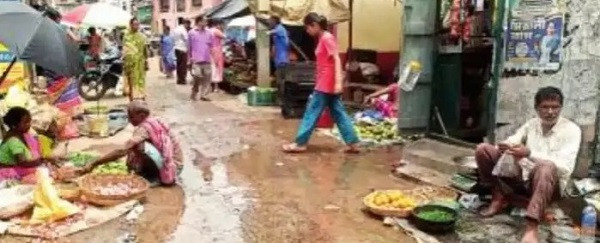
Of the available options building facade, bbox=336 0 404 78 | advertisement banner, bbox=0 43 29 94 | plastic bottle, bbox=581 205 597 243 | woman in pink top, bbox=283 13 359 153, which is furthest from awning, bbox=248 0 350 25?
plastic bottle, bbox=581 205 597 243

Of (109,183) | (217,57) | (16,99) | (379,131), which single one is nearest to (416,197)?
(109,183)

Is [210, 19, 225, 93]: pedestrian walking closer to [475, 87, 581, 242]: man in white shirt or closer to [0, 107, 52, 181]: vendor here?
[0, 107, 52, 181]: vendor

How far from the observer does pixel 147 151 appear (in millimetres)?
6262

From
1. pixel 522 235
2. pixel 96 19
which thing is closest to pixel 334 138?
pixel 522 235

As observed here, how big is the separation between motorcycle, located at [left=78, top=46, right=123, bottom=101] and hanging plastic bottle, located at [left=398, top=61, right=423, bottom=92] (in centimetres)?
889

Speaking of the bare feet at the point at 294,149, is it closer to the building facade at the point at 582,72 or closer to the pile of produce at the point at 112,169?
the pile of produce at the point at 112,169

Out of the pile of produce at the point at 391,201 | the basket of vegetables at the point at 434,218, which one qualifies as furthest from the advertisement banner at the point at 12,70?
the basket of vegetables at the point at 434,218

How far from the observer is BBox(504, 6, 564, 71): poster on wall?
553cm

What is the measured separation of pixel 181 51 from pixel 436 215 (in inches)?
527

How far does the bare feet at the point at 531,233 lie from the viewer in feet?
15.5

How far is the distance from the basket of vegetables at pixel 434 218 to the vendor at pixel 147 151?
2.58 m

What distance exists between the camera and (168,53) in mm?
20109

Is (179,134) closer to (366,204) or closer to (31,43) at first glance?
(31,43)

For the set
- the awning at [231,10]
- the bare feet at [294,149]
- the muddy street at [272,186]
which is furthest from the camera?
the awning at [231,10]
